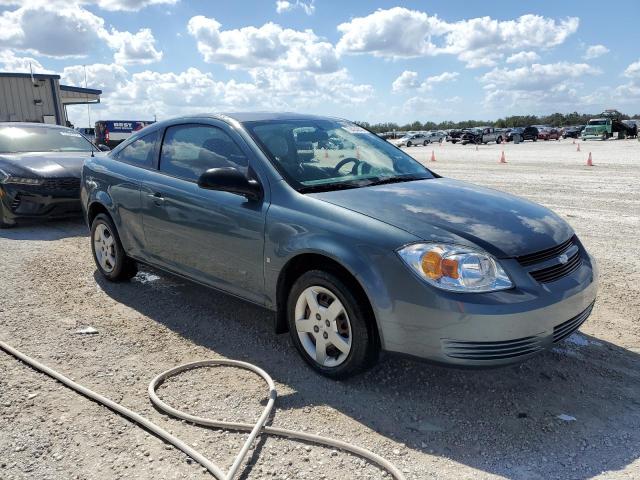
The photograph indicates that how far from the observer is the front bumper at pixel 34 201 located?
7.93m

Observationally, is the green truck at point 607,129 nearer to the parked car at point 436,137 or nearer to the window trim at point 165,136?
the parked car at point 436,137

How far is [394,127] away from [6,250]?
105 m

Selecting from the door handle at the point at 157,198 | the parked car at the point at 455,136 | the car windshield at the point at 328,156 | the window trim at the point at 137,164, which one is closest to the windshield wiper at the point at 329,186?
the car windshield at the point at 328,156

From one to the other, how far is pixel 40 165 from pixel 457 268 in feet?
23.9

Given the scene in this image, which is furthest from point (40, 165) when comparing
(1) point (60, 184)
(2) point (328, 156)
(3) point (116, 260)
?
(2) point (328, 156)

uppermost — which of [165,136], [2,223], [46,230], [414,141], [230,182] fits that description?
[165,136]

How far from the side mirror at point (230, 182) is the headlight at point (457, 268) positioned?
1179 millimetres

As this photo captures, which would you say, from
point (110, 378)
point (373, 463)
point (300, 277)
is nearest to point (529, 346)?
point (373, 463)

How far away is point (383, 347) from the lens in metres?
3.07

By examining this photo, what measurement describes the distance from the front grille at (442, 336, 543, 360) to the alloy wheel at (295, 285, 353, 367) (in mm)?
592

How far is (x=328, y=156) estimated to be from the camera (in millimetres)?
4086

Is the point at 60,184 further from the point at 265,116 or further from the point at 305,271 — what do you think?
the point at 305,271

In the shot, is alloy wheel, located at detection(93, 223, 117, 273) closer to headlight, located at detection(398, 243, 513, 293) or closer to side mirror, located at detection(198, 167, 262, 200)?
side mirror, located at detection(198, 167, 262, 200)

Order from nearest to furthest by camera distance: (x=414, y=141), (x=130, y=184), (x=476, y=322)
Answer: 1. (x=476, y=322)
2. (x=130, y=184)
3. (x=414, y=141)
